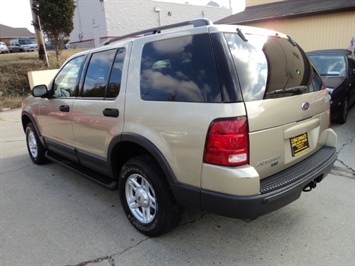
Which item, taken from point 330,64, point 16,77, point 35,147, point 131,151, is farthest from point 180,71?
point 16,77

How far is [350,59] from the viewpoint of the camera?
7.90m

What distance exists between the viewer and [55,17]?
565 inches

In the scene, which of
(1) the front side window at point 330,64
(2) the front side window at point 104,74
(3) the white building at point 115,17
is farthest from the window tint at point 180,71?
(3) the white building at point 115,17

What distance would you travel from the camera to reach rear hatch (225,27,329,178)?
232 cm

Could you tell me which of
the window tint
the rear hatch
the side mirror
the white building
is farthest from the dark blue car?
the white building

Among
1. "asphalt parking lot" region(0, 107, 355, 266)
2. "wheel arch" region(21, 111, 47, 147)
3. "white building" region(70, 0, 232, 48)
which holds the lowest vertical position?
"asphalt parking lot" region(0, 107, 355, 266)

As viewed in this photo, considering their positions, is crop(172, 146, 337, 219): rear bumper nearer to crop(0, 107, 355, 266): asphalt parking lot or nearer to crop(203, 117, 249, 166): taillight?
crop(203, 117, 249, 166): taillight

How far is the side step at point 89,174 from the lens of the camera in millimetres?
3336

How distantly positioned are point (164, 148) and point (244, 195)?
2.50 ft

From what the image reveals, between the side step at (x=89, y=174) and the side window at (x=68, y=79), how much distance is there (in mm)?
937

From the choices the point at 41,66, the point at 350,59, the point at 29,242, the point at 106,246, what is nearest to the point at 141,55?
the point at 106,246

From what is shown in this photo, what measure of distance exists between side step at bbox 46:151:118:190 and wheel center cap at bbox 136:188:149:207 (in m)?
0.40

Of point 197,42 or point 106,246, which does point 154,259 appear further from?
point 197,42

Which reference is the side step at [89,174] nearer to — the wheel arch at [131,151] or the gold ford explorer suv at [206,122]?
the gold ford explorer suv at [206,122]
